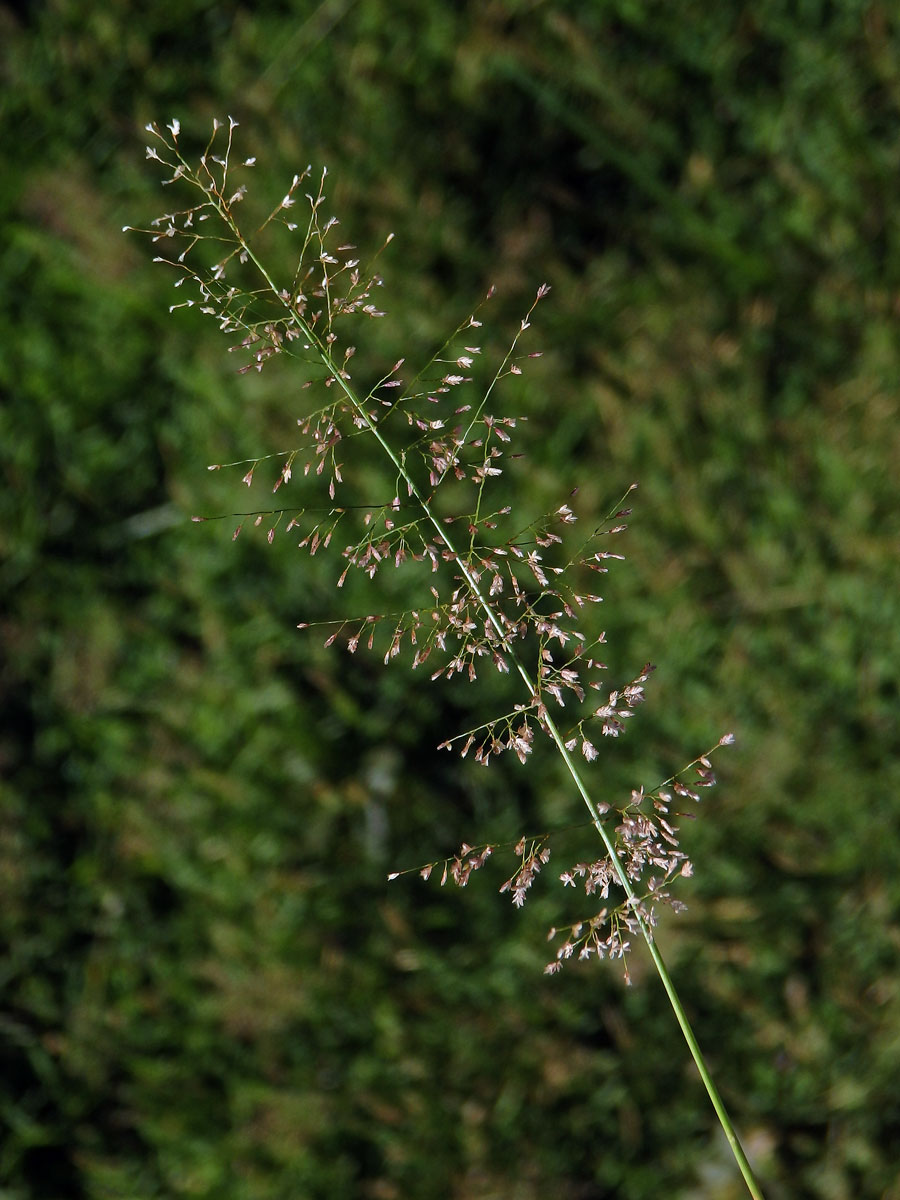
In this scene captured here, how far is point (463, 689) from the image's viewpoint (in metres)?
2.71

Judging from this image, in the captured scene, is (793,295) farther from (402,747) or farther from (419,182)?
(402,747)

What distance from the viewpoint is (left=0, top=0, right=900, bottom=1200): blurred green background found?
104 inches

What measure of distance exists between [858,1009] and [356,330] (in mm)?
2015

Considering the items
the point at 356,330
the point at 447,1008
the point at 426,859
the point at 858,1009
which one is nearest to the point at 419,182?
the point at 356,330

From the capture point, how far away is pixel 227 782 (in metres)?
2.72

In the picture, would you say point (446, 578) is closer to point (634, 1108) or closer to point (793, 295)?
point (793, 295)

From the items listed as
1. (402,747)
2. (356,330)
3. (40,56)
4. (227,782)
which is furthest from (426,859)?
(40,56)

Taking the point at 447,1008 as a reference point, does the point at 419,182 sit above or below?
above

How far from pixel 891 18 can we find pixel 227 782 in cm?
244

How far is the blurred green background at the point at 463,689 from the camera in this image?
2646mm

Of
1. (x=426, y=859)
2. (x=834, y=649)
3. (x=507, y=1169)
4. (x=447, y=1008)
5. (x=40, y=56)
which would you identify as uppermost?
(x=40, y=56)

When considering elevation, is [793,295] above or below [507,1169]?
above

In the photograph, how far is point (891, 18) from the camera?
2650 millimetres

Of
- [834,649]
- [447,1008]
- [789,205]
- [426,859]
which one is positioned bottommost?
[447,1008]
